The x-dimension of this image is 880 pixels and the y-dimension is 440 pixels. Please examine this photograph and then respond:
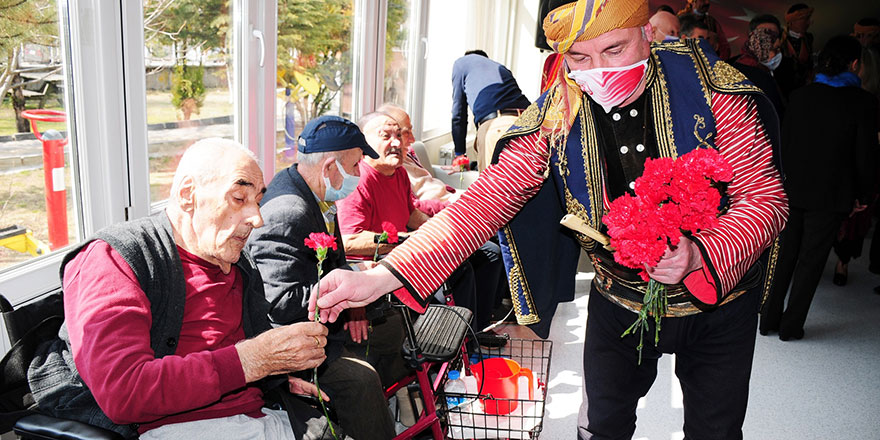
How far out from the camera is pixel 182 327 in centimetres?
165

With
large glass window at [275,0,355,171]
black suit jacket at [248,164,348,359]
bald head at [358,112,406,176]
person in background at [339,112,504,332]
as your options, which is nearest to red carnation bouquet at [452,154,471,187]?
large glass window at [275,0,355,171]

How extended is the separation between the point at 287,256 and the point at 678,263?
1214 millimetres

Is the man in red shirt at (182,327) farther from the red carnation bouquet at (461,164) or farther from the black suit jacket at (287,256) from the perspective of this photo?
the red carnation bouquet at (461,164)

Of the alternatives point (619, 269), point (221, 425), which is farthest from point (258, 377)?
point (619, 269)

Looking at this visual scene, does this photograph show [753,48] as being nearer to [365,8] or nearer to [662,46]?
[365,8]

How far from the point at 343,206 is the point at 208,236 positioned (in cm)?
131

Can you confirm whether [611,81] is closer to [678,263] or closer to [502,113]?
[678,263]

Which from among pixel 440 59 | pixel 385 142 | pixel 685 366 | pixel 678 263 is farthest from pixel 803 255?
pixel 440 59

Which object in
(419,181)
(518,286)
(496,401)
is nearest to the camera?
(518,286)

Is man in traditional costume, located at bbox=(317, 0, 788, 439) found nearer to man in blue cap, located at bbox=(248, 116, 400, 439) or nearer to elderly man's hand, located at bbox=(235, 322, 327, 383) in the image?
elderly man's hand, located at bbox=(235, 322, 327, 383)

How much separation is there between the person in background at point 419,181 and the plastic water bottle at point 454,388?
1.28m

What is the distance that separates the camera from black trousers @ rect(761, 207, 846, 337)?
3836 mm

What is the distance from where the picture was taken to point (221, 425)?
1.62 meters

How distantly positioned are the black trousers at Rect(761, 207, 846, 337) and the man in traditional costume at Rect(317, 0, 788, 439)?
246 centimetres
